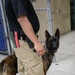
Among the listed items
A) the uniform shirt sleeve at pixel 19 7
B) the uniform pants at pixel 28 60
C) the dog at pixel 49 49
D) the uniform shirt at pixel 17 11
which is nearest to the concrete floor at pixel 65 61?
the dog at pixel 49 49

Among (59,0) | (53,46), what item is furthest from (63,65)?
(59,0)

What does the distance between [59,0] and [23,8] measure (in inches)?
228

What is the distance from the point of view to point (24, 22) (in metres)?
2.24

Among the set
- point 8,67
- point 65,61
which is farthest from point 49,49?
point 65,61

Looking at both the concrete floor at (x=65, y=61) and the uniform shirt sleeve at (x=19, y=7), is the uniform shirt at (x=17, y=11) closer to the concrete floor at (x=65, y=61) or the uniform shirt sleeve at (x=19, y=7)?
the uniform shirt sleeve at (x=19, y=7)

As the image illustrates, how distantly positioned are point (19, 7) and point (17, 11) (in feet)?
0.23

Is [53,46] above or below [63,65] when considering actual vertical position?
above

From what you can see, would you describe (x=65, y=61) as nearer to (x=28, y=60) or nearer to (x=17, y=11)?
(x=28, y=60)

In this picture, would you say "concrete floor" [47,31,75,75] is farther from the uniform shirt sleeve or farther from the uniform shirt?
the uniform shirt sleeve

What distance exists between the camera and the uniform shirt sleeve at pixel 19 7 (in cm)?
221

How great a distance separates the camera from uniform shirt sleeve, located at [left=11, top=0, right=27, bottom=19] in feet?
7.24

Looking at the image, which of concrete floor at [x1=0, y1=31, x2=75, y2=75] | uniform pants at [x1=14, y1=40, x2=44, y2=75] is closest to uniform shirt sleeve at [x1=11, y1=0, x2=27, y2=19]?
uniform pants at [x1=14, y1=40, x2=44, y2=75]

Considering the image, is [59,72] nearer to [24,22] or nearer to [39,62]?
[39,62]

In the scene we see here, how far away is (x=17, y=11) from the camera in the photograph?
2.26 metres
